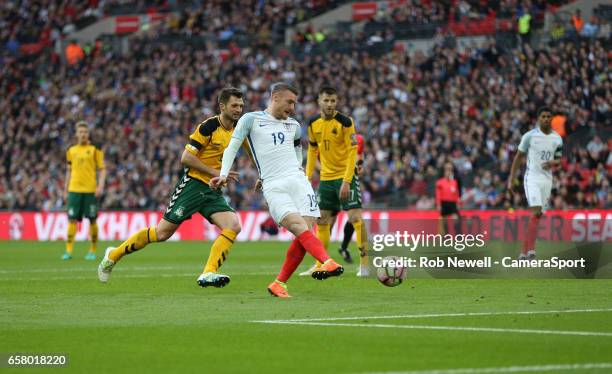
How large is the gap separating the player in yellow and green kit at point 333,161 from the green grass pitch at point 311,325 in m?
0.91

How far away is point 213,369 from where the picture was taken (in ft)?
24.4

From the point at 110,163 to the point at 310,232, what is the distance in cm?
2913

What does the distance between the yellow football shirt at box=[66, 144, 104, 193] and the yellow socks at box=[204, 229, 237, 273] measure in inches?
399

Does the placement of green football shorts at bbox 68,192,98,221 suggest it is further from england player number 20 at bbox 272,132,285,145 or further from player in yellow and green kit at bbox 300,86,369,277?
england player number 20 at bbox 272,132,285,145

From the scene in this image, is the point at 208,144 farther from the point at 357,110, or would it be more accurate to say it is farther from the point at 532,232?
the point at 357,110

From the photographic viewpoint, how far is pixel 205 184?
13867mm

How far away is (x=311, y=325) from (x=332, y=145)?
283 inches

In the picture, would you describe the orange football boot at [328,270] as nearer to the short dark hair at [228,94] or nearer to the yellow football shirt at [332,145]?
the short dark hair at [228,94]

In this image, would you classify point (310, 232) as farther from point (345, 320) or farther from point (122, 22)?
point (122, 22)

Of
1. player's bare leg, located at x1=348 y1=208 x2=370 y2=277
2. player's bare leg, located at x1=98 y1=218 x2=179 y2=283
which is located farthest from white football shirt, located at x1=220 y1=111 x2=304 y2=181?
player's bare leg, located at x1=348 y1=208 x2=370 y2=277

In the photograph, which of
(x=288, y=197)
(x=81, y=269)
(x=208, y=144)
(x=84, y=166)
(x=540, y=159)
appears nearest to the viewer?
(x=288, y=197)


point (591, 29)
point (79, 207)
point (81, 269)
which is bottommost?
point (81, 269)

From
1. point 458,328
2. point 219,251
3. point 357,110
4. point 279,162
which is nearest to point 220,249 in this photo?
point 219,251

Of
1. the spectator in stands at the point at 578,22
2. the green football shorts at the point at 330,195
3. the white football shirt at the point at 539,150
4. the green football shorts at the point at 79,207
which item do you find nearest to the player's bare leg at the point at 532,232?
the white football shirt at the point at 539,150
